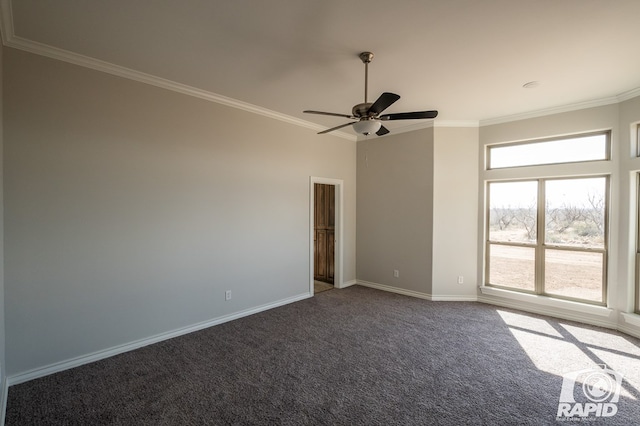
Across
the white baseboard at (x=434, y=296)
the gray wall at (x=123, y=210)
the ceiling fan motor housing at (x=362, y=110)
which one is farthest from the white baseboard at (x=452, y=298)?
the ceiling fan motor housing at (x=362, y=110)

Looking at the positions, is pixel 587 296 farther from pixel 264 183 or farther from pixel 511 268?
pixel 264 183


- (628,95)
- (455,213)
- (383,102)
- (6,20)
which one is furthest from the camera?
(455,213)

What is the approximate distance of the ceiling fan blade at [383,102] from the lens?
235 centimetres

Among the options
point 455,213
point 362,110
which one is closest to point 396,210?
point 455,213

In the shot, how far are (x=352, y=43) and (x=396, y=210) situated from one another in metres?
3.32

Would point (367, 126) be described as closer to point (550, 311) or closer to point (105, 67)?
point (105, 67)

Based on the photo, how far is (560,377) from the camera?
8.55 feet

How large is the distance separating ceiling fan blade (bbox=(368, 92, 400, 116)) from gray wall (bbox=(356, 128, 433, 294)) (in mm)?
2563

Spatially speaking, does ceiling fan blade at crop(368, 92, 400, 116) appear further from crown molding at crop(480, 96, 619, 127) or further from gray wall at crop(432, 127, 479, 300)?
crown molding at crop(480, 96, 619, 127)

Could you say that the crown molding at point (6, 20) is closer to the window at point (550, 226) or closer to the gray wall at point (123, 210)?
the gray wall at point (123, 210)

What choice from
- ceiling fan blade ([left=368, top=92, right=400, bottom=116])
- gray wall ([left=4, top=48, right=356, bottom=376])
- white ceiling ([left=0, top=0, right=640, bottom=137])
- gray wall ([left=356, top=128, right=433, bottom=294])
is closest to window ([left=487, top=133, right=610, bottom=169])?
white ceiling ([left=0, top=0, right=640, bottom=137])

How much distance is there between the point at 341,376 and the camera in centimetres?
261

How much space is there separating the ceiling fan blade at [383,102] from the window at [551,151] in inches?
122

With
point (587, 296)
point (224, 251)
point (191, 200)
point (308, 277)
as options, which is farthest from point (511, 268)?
point (191, 200)
